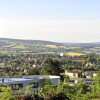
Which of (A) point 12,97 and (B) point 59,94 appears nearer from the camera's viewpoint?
(B) point 59,94

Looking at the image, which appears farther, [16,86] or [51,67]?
[51,67]

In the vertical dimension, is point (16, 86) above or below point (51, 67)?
below

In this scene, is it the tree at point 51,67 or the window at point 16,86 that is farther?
the tree at point 51,67

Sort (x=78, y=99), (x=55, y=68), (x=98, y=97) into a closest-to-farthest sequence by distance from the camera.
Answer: (x=78, y=99) < (x=98, y=97) < (x=55, y=68)

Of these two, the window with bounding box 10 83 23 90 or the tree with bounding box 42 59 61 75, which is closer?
the window with bounding box 10 83 23 90

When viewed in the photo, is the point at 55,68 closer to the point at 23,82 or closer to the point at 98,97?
the point at 23,82

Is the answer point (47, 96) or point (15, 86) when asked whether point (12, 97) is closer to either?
point (47, 96)


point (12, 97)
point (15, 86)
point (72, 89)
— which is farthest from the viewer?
point (15, 86)

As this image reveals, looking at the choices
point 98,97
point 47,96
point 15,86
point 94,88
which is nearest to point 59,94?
point 47,96

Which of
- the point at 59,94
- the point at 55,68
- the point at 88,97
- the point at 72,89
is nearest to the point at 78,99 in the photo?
the point at 88,97
